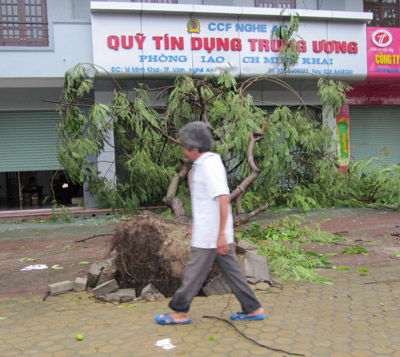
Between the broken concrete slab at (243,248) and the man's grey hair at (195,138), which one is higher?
the man's grey hair at (195,138)

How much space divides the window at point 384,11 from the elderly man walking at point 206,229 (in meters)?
13.4

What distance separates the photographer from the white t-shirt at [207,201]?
10.6ft

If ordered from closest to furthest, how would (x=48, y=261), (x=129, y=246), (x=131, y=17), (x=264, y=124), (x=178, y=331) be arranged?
1. (x=178, y=331)
2. (x=129, y=246)
3. (x=48, y=261)
4. (x=264, y=124)
5. (x=131, y=17)

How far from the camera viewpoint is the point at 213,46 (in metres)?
11.2

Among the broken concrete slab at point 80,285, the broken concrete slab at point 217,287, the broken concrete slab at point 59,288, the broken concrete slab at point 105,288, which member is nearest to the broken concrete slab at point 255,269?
the broken concrete slab at point 217,287

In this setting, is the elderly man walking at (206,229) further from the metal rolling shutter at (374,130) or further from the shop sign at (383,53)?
the metal rolling shutter at (374,130)

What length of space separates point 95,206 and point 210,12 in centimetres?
628

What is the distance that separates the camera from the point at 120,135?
962 centimetres

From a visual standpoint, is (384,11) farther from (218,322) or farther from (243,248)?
(218,322)

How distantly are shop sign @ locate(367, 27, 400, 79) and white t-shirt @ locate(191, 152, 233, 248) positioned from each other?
1077 cm

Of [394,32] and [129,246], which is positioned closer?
[129,246]

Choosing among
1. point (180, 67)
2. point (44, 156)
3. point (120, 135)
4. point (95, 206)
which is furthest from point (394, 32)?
point (44, 156)

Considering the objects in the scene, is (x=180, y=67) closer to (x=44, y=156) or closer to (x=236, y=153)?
(x=236, y=153)

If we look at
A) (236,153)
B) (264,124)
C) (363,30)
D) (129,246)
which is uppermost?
(363,30)
